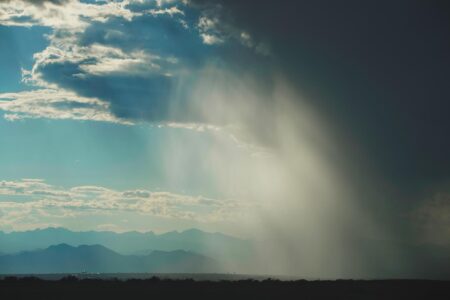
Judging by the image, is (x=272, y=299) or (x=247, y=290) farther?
(x=247, y=290)

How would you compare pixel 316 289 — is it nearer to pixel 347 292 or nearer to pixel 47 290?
pixel 347 292

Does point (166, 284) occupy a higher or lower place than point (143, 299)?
higher

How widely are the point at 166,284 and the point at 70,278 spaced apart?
13250 mm

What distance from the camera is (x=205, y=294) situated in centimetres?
5366

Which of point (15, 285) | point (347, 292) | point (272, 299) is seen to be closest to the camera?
point (272, 299)

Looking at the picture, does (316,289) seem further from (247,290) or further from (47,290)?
(47,290)

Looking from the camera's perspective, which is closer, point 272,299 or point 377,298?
point 272,299

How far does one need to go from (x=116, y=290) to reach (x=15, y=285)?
11.1 meters

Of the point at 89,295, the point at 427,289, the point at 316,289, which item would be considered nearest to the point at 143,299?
the point at 89,295

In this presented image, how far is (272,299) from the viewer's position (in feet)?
169

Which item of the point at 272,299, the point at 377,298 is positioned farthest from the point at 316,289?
the point at 272,299

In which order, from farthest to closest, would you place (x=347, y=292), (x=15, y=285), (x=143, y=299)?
1. (x=347, y=292)
2. (x=15, y=285)
3. (x=143, y=299)

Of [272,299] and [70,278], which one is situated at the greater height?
[70,278]

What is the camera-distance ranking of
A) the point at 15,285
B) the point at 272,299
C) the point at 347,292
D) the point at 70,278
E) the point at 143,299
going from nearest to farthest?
the point at 143,299 < the point at 272,299 < the point at 15,285 < the point at 347,292 < the point at 70,278
